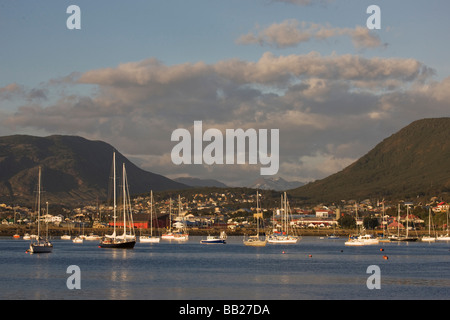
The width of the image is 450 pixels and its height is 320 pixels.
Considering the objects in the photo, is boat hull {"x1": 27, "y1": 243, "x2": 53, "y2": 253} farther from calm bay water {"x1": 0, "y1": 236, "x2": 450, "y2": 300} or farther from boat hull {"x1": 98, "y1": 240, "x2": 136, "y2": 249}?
calm bay water {"x1": 0, "y1": 236, "x2": 450, "y2": 300}

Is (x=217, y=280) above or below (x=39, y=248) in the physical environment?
below

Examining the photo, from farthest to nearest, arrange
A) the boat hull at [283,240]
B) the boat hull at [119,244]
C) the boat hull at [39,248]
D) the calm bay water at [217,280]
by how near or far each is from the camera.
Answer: the boat hull at [283,240] → the boat hull at [119,244] → the boat hull at [39,248] → the calm bay water at [217,280]

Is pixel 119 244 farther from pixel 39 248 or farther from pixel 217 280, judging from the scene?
pixel 217 280

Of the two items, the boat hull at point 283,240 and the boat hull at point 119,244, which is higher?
the boat hull at point 119,244

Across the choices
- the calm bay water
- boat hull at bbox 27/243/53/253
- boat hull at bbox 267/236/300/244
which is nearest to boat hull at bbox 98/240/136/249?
boat hull at bbox 27/243/53/253

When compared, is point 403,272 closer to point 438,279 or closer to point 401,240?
point 438,279

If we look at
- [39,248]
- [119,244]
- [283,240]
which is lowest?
[283,240]

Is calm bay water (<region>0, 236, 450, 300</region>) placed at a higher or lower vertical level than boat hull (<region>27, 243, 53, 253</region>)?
lower

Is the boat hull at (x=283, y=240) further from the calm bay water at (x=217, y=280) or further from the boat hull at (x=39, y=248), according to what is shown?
the boat hull at (x=39, y=248)

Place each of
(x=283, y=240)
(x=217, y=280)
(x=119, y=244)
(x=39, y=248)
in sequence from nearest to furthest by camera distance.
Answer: (x=217, y=280), (x=39, y=248), (x=119, y=244), (x=283, y=240)

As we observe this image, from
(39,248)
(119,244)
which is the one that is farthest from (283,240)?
(39,248)

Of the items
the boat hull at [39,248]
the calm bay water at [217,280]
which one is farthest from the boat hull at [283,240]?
the boat hull at [39,248]
